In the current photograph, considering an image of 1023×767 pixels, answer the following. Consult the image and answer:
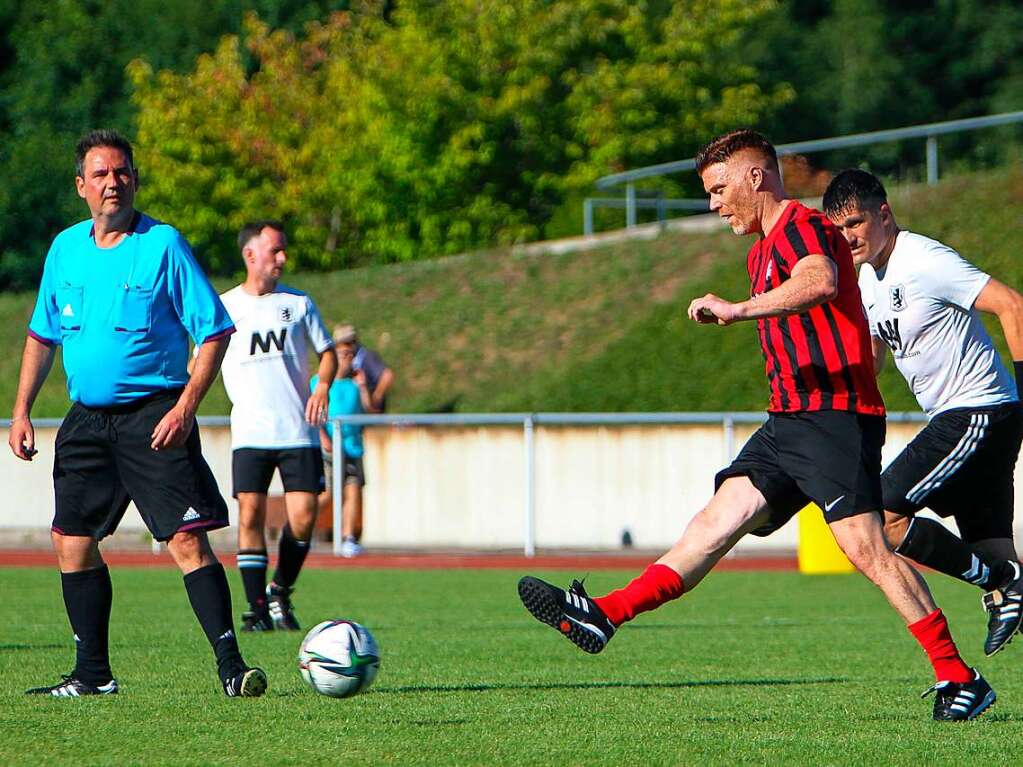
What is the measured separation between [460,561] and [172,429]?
40.2 feet

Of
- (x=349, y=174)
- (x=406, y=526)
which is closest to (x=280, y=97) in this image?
(x=349, y=174)

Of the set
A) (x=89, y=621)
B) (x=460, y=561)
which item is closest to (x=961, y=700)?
(x=89, y=621)

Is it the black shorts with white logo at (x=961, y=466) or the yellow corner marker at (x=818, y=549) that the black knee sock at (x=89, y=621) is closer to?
the black shorts with white logo at (x=961, y=466)

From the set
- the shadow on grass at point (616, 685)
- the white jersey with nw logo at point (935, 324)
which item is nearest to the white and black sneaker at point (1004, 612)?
the shadow on grass at point (616, 685)

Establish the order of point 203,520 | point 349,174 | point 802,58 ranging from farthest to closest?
point 802,58 → point 349,174 → point 203,520

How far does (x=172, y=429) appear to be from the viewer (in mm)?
7168

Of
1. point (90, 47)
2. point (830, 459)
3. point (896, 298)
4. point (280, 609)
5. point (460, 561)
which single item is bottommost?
point (460, 561)

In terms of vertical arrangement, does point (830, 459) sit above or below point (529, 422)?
above

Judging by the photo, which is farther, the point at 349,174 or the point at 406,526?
the point at 349,174

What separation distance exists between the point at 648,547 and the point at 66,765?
1461 cm

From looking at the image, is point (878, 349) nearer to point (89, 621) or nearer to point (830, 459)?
point (830, 459)

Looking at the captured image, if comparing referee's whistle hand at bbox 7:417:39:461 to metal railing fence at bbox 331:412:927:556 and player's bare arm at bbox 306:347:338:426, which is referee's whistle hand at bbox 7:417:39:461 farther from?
metal railing fence at bbox 331:412:927:556

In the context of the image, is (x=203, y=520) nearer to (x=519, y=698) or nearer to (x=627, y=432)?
(x=519, y=698)

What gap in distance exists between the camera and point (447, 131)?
4306 centimetres
